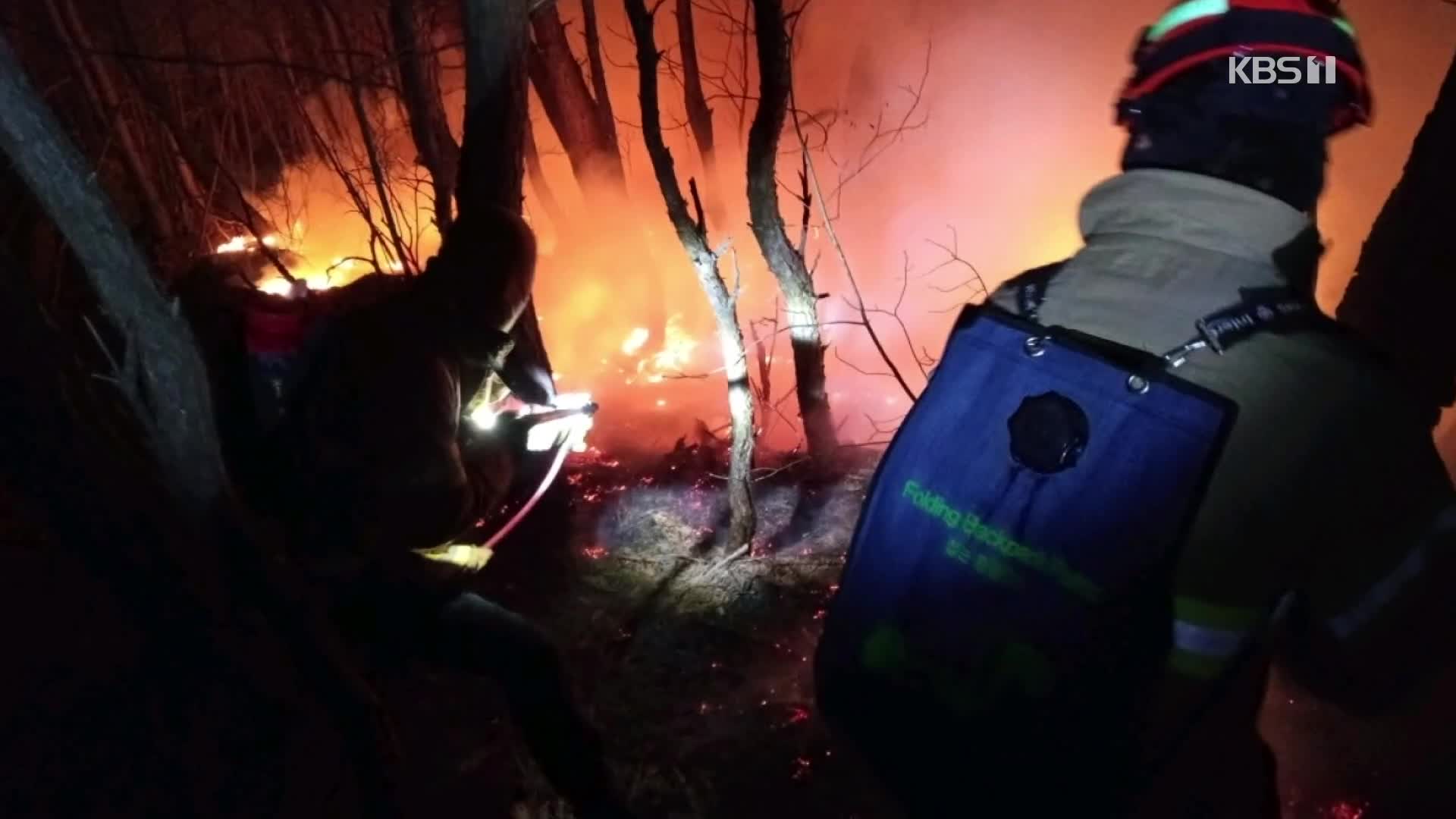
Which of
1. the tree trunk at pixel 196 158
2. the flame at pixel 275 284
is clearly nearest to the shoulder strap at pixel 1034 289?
the tree trunk at pixel 196 158

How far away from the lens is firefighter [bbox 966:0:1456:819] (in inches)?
55.9

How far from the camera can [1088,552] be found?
1.48 metres

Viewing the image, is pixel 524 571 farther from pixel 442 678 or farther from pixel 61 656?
pixel 61 656

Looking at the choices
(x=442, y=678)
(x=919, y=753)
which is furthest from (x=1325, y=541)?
(x=442, y=678)

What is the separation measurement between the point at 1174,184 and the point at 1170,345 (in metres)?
0.37

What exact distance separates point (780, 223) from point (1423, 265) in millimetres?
2973

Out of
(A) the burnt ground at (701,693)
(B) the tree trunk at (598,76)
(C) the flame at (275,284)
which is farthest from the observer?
(B) the tree trunk at (598,76)

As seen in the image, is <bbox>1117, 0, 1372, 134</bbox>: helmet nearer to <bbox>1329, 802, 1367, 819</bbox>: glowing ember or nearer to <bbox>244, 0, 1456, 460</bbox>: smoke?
<bbox>1329, 802, 1367, 819</bbox>: glowing ember

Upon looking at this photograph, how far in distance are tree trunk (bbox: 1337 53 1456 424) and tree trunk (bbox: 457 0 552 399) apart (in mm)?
3984

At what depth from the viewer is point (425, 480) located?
11.8 feet

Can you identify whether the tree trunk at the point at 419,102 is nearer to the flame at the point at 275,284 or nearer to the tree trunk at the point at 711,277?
the tree trunk at the point at 711,277

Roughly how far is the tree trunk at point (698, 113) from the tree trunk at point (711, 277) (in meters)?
6.04

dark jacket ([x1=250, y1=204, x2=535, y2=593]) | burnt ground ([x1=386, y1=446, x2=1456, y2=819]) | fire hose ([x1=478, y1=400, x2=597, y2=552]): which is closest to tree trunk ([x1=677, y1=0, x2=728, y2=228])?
burnt ground ([x1=386, y1=446, x2=1456, y2=819])

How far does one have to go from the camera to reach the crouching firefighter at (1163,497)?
1424mm
